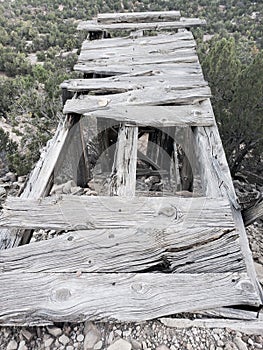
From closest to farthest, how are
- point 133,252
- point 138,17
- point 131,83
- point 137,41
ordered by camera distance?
point 133,252, point 131,83, point 137,41, point 138,17

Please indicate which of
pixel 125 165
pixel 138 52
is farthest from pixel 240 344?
pixel 138 52

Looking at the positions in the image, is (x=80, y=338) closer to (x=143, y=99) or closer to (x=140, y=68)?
(x=143, y=99)

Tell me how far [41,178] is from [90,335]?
1101mm

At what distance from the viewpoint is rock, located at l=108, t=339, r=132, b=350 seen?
1461 millimetres

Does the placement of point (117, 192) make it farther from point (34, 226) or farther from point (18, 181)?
point (18, 181)

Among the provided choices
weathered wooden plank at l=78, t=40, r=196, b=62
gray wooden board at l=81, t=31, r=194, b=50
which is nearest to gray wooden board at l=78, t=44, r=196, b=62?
weathered wooden plank at l=78, t=40, r=196, b=62

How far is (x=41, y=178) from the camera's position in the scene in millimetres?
2215

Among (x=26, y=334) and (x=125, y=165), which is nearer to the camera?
(x=26, y=334)

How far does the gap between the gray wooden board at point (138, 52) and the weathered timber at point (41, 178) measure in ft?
4.79

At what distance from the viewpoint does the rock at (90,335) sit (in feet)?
4.88

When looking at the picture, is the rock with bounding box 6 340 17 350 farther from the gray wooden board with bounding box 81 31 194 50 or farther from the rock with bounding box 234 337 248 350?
the gray wooden board with bounding box 81 31 194 50

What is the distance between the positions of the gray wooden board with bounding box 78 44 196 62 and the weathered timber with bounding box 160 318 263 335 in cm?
307

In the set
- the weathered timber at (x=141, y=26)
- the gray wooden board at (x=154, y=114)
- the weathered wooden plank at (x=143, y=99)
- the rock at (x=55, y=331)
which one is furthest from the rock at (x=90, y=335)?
the weathered timber at (x=141, y=26)

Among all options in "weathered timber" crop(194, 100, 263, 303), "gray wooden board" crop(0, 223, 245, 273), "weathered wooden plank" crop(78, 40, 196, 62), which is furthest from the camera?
"weathered wooden plank" crop(78, 40, 196, 62)
